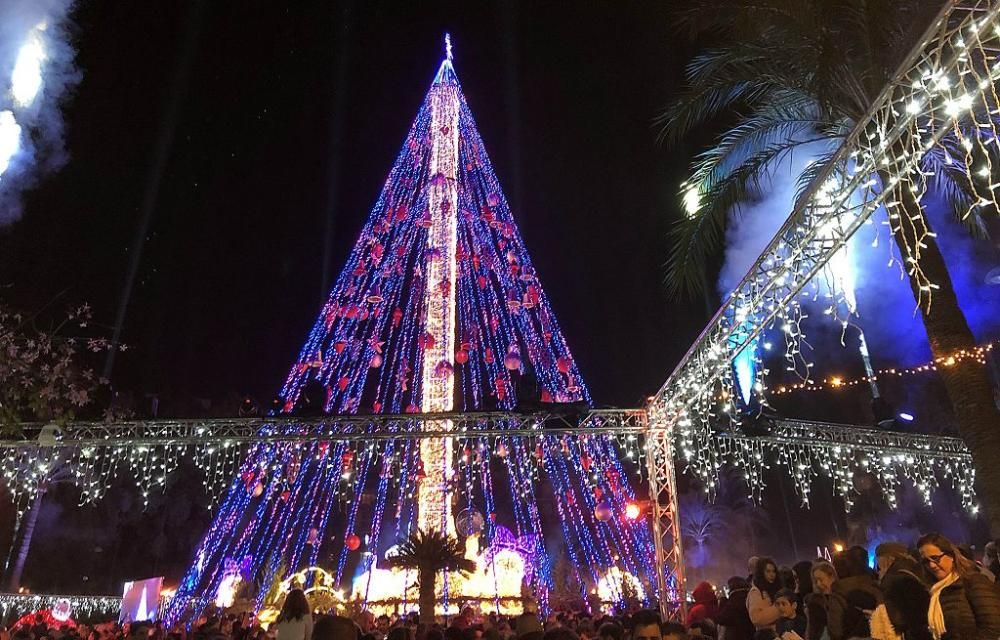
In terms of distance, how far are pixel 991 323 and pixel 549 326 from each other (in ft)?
47.2

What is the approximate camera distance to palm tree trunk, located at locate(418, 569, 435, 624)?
12.0 metres

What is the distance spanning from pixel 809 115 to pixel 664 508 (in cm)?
720

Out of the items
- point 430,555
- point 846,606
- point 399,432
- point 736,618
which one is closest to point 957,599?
point 846,606

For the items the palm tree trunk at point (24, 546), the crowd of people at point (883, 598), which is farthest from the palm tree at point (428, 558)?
the palm tree trunk at point (24, 546)

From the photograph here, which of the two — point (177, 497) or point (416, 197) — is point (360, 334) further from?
point (177, 497)

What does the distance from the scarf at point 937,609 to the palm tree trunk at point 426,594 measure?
9559 mm

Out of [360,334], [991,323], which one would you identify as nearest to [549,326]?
[360,334]

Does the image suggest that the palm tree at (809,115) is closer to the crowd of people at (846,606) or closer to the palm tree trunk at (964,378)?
the palm tree trunk at (964,378)

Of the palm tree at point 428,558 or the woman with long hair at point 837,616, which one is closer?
the woman with long hair at point 837,616

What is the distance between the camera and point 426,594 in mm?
12633

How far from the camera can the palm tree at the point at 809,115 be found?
22.0 ft

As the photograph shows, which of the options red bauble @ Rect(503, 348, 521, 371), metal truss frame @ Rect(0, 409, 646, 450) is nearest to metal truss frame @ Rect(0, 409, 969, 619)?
metal truss frame @ Rect(0, 409, 646, 450)

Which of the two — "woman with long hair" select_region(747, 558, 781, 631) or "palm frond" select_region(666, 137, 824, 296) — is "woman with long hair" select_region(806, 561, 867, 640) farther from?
"palm frond" select_region(666, 137, 824, 296)

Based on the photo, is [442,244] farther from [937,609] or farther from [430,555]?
[937,609]
